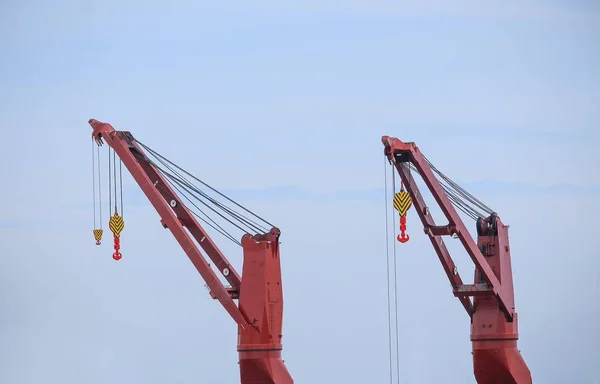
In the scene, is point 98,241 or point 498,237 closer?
point 98,241

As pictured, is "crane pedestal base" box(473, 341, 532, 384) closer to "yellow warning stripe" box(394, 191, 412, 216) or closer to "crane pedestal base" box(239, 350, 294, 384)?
"yellow warning stripe" box(394, 191, 412, 216)

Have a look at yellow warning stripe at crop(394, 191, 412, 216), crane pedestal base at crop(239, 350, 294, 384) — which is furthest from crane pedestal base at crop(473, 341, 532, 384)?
crane pedestal base at crop(239, 350, 294, 384)

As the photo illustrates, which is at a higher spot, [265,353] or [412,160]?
[412,160]

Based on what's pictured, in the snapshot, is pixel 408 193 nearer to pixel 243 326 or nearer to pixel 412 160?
pixel 412 160

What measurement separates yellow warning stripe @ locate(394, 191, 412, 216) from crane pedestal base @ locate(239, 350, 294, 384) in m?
6.04

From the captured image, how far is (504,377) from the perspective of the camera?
→ 73.2 metres

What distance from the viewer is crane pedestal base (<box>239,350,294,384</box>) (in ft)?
215

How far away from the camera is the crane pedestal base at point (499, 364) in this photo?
73.2m

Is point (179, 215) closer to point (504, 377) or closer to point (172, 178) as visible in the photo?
point (172, 178)

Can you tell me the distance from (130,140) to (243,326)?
7.77 meters

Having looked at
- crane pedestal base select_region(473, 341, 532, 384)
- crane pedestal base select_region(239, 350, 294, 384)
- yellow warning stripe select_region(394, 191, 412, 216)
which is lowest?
crane pedestal base select_region(239, 350, 294, 384)

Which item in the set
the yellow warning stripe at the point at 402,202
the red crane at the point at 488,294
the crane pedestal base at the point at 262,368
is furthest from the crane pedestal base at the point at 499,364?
the crane pedestal base at the point at 262,368

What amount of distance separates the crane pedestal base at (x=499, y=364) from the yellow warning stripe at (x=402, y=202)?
9061 millimetres

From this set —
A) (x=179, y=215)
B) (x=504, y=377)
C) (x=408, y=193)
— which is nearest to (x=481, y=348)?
(x=504, y=377)
